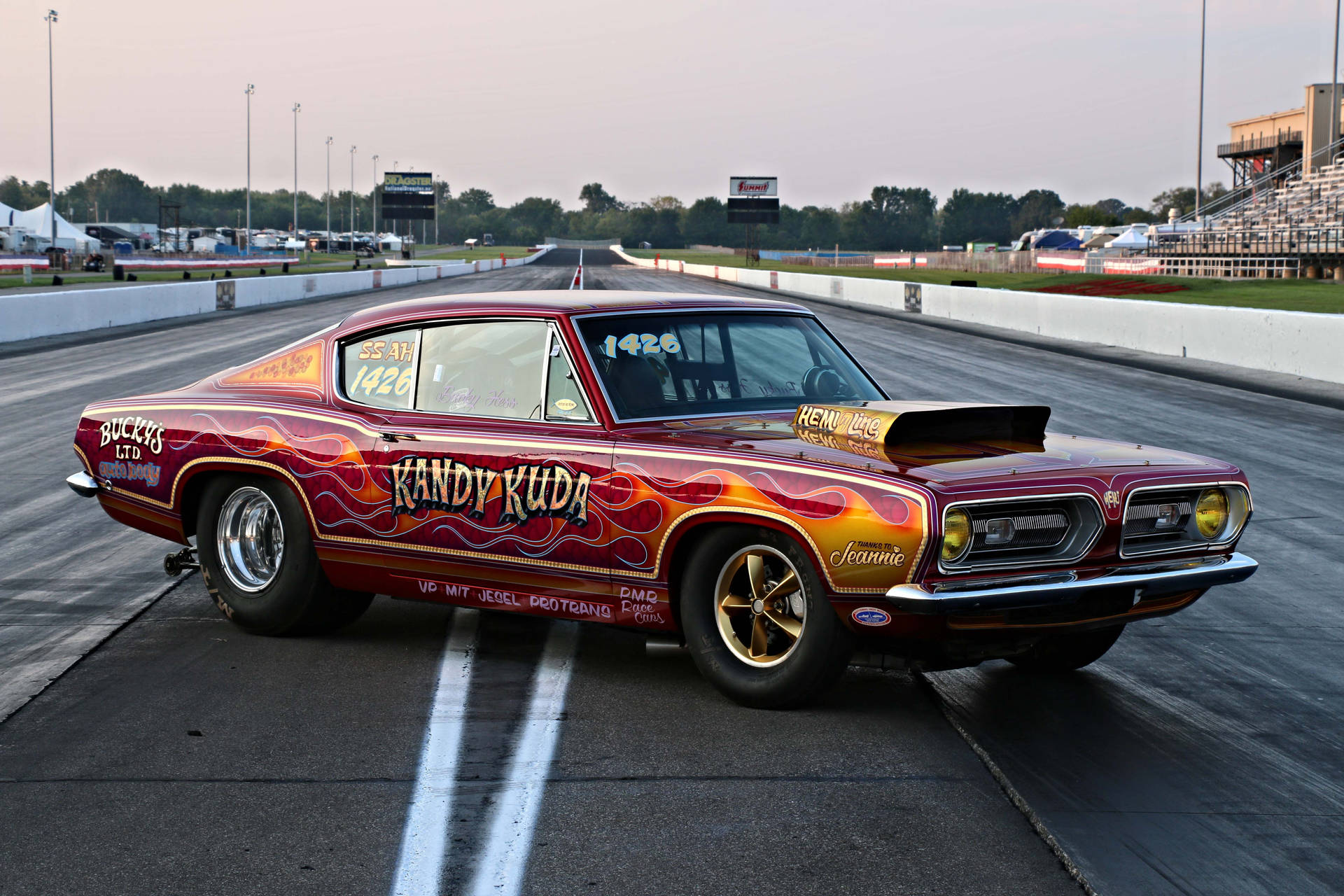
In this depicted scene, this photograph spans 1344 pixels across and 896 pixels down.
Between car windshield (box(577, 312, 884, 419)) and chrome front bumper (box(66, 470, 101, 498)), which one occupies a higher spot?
car windshield (box(577, 312, 884, 419))

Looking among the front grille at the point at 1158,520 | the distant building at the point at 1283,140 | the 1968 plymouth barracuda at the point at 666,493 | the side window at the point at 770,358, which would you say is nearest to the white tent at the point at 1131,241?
the distant building at the point at 1283,140

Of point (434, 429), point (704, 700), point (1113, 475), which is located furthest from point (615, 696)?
point (1113, 475)

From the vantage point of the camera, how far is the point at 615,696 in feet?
17.3

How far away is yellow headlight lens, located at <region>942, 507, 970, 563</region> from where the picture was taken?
445 centimetres

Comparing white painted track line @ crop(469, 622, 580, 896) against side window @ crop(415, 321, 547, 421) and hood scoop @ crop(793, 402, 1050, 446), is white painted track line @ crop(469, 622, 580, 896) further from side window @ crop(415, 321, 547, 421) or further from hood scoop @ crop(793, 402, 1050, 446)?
hood scoop @ crop(793, 402, 1050, 446)

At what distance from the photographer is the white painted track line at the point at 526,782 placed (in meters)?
3.67

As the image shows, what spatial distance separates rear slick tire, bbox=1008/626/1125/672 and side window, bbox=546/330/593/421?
1949mm

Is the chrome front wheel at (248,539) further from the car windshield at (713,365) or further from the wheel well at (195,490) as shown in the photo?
the car windshield at (713,365)

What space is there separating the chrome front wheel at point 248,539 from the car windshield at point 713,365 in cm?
176

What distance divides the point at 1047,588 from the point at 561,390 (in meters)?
2.04

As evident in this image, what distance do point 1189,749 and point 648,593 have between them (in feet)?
6.32

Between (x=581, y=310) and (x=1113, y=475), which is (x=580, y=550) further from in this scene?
(x=1113, y=475)

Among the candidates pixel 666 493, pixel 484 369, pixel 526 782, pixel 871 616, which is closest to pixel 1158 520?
pixel 871 616

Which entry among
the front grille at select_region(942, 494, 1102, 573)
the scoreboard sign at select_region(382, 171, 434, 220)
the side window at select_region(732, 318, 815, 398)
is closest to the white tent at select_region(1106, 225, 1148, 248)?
the scoreboard sign at select_region(382, 171, 434, 220)
